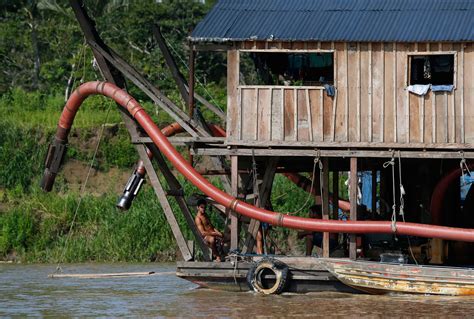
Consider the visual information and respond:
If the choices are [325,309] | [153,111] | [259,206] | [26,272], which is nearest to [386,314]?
[325,309]

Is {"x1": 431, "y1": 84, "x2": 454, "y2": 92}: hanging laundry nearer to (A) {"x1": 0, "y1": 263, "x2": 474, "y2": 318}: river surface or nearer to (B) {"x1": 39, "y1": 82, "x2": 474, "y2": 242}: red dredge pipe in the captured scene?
(B) {"x1": 39, "y1": 82, "x2": 474, "y2": 242}: red dredge pipe

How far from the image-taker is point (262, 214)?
22.9 meters

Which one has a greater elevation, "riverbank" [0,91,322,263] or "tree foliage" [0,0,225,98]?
"tree foliage" [0,0,225,98]

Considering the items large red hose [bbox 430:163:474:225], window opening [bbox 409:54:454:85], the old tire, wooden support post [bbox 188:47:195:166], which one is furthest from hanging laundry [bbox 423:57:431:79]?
the old tire

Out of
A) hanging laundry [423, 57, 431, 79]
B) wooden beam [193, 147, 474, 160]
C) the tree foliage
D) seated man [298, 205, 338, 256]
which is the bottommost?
seated man [298, 205, 338, 256]

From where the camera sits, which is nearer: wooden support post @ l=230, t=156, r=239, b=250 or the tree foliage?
wooden support post @ l=230, t=156, r=239, b=250

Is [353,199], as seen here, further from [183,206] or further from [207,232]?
[183,206]

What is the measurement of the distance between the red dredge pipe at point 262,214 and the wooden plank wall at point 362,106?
1.14 metres

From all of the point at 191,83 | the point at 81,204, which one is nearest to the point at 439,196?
the point at 191,83

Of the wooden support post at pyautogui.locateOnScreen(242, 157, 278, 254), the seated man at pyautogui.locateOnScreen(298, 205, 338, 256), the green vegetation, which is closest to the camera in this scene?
the wooden support post at pyautogui.locateOnScreen(242, 157, 278, 254)

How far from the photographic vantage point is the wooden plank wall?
75.6 feet

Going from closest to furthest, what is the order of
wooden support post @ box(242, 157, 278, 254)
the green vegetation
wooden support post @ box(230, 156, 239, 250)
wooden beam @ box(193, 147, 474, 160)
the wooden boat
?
the wooden boat
wooden beam @ box(193, 147, 474, 160)
wooden support post @ box(230, 156, 239, 250)
wooden support post @ box(242, 157, 278, 254)
the green vegetation

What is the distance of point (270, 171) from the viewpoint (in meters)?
23.9

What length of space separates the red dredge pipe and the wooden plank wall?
1144mm
